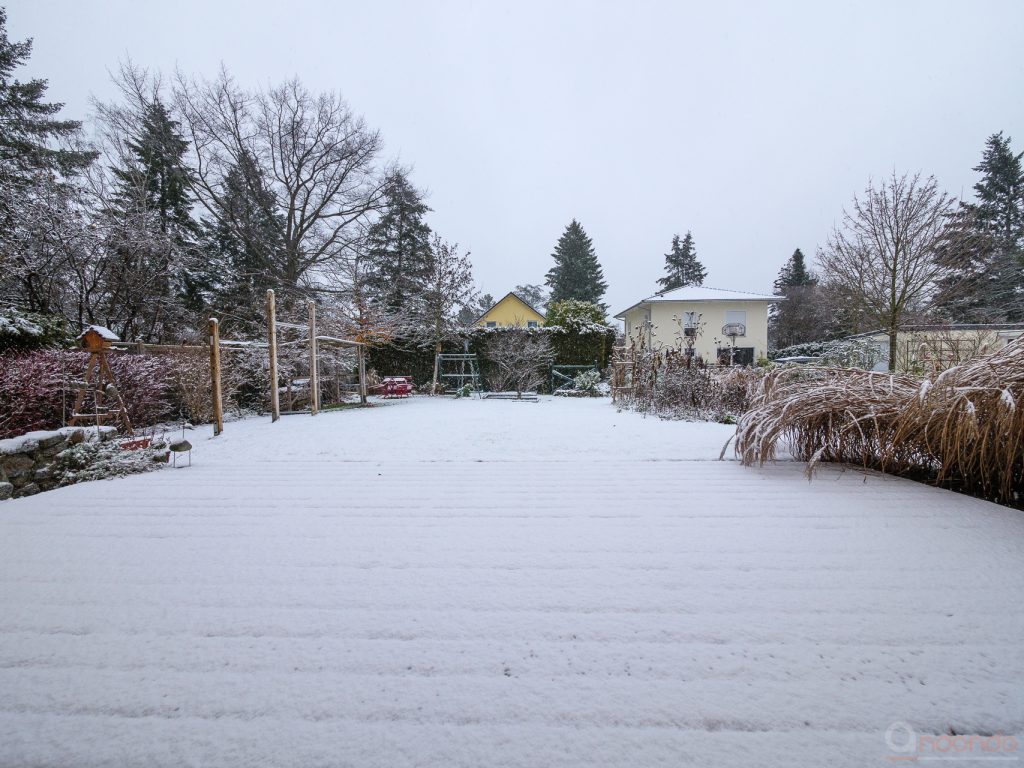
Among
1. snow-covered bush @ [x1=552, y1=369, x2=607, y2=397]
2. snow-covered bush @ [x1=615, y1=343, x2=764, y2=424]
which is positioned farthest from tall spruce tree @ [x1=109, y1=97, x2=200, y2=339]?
snow-covered bush @ [x1=615, y1=343, x2=764, y2=424]

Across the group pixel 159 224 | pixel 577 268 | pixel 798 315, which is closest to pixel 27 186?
pixel 159 224

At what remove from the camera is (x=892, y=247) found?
9969mm

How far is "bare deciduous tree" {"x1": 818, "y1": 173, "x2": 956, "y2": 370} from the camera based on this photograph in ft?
31.8

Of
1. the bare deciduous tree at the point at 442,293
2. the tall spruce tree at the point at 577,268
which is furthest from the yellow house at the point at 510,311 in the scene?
the bare deciduous tree at the point at 442,293

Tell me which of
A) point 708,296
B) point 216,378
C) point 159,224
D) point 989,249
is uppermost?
point 708,296

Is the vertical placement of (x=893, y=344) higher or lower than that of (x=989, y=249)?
lower

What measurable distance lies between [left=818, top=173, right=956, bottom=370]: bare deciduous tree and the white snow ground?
34.3 ft

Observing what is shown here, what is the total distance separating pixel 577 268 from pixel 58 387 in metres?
28.5

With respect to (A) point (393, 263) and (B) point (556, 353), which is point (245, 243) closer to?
(A) point (393, 263)

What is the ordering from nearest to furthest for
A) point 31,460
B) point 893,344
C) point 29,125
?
point 31,460, point 893,344, point 29,125

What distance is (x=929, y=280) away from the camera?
9.80 metres

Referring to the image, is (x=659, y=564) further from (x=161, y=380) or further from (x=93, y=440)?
(x=161, y=380)

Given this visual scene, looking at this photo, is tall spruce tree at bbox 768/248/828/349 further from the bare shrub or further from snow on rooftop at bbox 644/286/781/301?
the bare shrub

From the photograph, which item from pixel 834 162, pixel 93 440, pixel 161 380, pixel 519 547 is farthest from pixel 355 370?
pixel 834 162
